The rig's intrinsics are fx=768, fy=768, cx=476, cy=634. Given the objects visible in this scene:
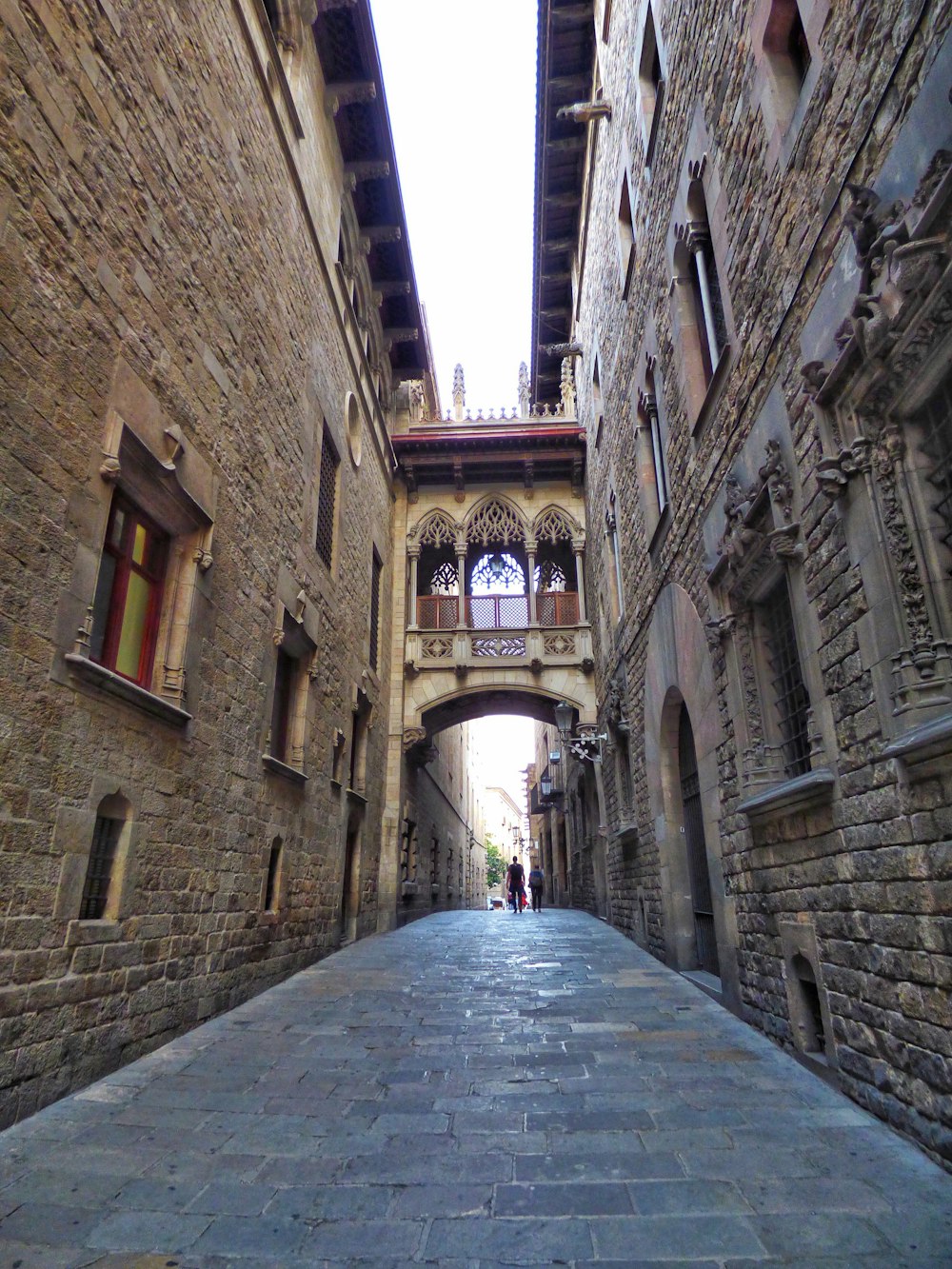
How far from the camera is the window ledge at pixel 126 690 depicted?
4.30 m

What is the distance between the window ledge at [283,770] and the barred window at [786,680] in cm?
478

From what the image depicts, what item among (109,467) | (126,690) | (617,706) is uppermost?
(617,706)

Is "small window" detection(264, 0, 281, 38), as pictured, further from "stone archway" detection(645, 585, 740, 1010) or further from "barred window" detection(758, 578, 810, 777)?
"barred window" detection(758, 578, 810, 777)

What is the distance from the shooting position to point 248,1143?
3.44 meters

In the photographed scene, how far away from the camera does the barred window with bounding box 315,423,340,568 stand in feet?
34.7

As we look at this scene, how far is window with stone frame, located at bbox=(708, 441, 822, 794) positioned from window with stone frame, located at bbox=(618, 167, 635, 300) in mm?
5753

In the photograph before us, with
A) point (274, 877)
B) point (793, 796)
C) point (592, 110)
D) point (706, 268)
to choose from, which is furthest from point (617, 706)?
point (592, 110)

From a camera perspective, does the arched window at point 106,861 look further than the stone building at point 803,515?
Yes

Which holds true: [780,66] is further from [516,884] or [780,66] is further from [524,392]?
[516,884]

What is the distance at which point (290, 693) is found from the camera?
9203 mm

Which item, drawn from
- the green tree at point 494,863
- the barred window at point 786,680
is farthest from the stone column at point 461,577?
the green tree at point 494,863

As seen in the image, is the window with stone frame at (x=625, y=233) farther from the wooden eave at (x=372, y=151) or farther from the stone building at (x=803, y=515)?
the wooden eave at (x=372, y=151)

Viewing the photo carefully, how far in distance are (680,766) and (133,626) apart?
6078mm

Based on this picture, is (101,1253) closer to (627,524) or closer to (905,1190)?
(905,1190)
